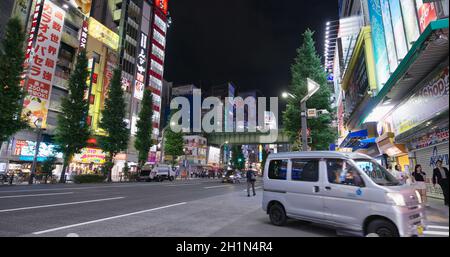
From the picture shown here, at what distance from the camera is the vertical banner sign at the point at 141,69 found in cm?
4947

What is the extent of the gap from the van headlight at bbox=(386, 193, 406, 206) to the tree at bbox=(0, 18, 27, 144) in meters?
25.4

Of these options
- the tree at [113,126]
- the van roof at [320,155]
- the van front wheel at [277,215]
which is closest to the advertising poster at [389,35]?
the van roof at [320,155]

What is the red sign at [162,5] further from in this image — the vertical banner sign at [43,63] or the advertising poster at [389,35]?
the advertising poster at [389,35]

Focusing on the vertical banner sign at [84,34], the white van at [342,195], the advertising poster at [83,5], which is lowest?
the white van at [342,195]

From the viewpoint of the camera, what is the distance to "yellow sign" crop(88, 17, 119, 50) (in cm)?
4123

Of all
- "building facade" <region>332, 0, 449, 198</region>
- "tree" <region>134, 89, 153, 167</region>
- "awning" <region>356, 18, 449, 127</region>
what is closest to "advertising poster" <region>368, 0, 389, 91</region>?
"building facade" <region>332, 0, 449, 198</region>

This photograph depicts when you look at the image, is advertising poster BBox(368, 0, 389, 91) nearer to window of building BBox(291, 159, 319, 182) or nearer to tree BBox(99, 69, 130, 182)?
window of building BBox(291, 159, 319, 182)

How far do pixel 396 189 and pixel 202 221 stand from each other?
15.8ft

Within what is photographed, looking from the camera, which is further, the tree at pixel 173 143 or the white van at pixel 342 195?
the tree at pixel 173 143

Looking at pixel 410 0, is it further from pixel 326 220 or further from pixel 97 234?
pixel 97 234

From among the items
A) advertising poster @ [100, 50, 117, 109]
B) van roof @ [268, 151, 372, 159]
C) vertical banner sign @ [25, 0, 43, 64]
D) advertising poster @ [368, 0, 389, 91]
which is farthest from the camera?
advertising poster @ [100, 50, 117, 109]

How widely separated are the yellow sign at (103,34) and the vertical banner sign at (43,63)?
7.42m

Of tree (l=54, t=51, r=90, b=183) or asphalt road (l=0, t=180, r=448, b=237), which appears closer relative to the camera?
asphalt road (l=0, t=180, r=448, b=237)

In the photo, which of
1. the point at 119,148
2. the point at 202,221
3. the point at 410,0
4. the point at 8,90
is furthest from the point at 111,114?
the point at 410,0
